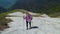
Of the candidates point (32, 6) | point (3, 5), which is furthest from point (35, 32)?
point (32, 6)

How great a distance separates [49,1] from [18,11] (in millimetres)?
6728

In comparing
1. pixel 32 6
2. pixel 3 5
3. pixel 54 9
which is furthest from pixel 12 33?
pixel 54 9

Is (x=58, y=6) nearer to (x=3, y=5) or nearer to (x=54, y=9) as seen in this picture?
(x=54, y=9)

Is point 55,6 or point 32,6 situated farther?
point 55,6

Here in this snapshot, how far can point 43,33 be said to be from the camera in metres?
15.4

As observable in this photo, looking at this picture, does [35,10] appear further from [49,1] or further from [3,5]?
[3,5]

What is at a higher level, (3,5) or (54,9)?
(3,5)

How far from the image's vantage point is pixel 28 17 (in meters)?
17.0

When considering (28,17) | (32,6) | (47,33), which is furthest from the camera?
(32,6)

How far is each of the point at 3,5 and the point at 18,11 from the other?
31860 millimetres

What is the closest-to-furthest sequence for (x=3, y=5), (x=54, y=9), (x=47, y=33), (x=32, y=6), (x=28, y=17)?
1. (x=47, y=33)
2. (x=28, y=17)
3. (x=3, y=5)
4. (x=32, y=6)
5. (x=54, y=9)

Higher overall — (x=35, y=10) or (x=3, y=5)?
(x=3, y=5)

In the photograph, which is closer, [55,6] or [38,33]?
[38,33]

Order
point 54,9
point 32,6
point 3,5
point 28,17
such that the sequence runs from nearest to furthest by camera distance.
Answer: point 28,17 < point 3,5 < point 32,6 < point 54,9
